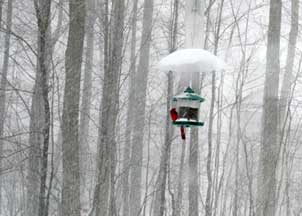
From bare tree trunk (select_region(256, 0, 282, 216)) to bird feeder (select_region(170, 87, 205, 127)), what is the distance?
4549 millimetres

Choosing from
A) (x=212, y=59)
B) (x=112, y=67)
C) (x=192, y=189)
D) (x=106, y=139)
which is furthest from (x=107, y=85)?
(x=212, y=59)

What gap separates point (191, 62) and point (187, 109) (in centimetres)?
54

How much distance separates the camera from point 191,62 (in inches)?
159

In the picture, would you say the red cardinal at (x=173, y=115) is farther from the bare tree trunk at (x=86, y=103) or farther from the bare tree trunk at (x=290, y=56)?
the bare tree trunk at (x=290, y=56)

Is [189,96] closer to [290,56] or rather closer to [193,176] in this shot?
[193,176]

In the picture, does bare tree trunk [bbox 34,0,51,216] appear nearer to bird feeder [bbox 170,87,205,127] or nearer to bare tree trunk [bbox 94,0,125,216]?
bare tree trunk [bbox 94,0,125,216]

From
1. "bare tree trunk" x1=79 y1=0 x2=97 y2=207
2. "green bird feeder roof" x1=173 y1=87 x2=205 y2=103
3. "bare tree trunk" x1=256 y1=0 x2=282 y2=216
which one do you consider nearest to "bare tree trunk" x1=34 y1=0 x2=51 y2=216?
"bare tree trunk" x1=79 y1=0 x2=97 y2=207

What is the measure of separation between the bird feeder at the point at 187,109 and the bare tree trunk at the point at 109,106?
376cm

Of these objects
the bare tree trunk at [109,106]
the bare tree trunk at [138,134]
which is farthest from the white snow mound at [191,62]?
the bare tree trunk at [138,134]

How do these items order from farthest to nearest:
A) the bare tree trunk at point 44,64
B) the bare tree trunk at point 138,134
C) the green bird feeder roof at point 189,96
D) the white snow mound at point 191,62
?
the bare tree trunk at point 138,134, the bare tree trunk at point 44,64, the green bird feeder roof at point 189,96, the white snow mound at point 191,62

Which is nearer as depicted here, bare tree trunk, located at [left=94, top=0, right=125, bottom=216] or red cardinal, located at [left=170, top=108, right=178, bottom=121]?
A: red cardinal, located at [left=170, top=108, right=178, bottom=121]

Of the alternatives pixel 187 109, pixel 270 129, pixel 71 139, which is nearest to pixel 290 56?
pixel 270 129

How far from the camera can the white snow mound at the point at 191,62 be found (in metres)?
4.05

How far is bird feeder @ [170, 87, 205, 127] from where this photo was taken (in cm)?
437
